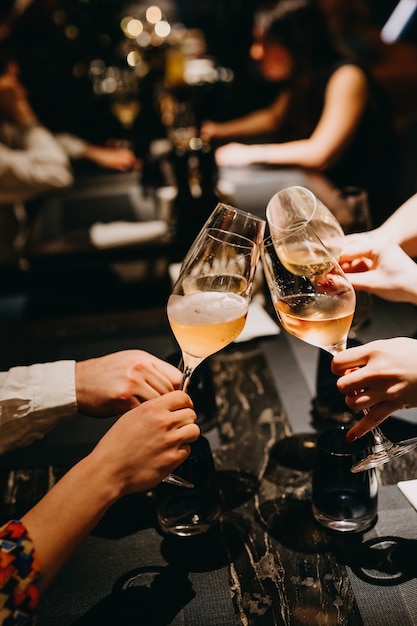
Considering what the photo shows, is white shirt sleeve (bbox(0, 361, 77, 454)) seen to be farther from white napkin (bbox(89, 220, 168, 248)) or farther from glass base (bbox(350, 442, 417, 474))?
white napkin (bbox(89, 220, 168, 248))

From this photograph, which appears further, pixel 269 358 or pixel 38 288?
pixel 38 288

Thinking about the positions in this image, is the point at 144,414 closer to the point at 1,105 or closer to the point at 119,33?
the point at 1,105

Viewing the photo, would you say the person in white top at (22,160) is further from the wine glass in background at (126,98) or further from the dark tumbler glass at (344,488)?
the dark tumbler glass at (344,488)

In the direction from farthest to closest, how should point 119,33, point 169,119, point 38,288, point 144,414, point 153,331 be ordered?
point 119,33
point 169,119
point 38,288
point 153,331
point 144,414

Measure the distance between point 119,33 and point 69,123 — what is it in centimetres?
100

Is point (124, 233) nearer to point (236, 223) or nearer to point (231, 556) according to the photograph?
point (236, 223)

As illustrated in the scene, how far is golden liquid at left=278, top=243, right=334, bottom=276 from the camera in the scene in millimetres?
900

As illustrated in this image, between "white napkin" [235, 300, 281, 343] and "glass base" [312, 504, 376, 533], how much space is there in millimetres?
543

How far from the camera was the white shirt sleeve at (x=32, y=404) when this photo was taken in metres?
1.00

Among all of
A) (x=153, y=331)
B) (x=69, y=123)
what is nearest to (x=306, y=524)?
(x=153, y=331)

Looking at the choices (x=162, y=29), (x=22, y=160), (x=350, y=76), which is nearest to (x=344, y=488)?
(x=350, y=76)

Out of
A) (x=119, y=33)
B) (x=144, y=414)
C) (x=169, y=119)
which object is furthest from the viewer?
(x=119, y=33)

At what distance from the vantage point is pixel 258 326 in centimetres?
141

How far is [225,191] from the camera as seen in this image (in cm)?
208
